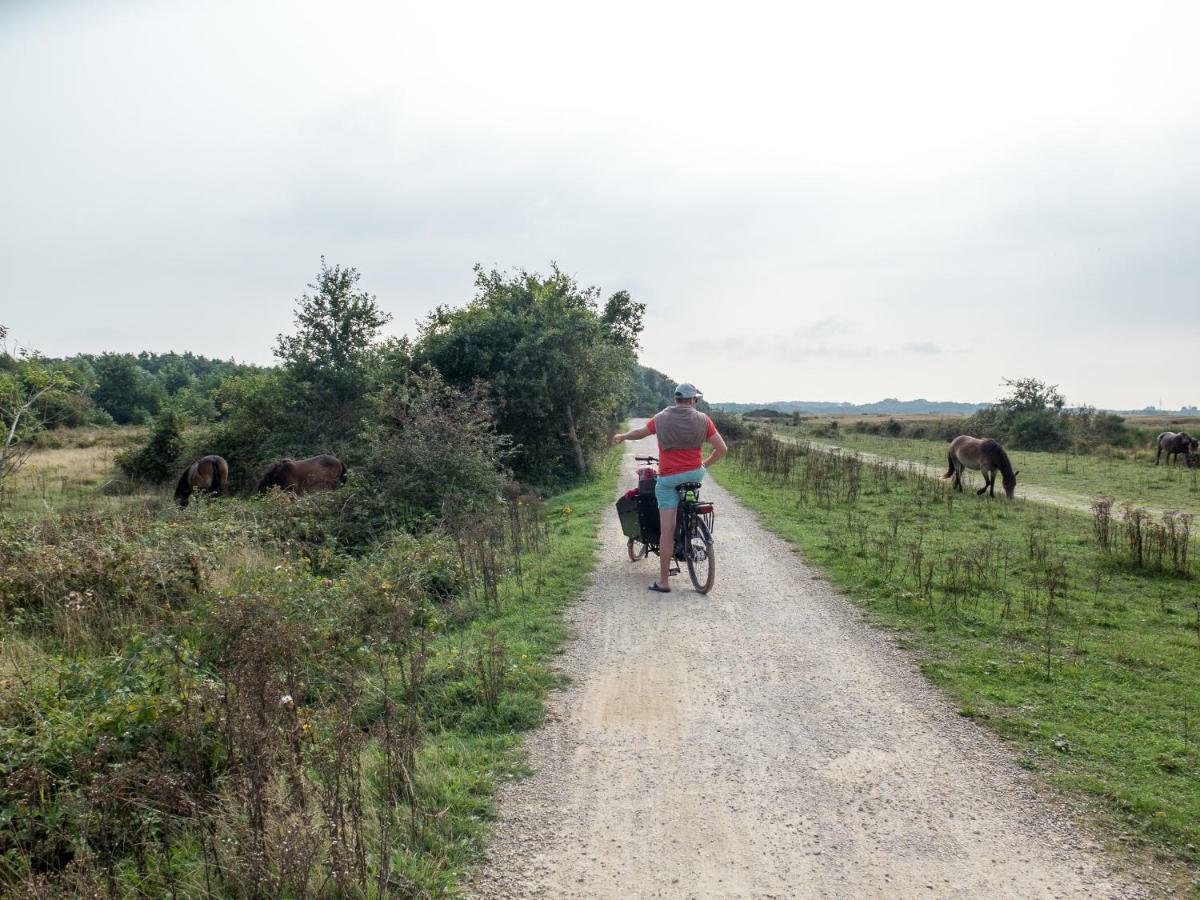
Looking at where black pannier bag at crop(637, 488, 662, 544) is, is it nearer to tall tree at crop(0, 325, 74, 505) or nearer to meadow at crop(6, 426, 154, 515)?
tall tree at crop(0, 325, 74, 505)

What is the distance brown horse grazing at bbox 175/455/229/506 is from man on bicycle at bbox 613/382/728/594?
580 inches

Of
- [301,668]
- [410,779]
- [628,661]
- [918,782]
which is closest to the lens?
A: [410,779]

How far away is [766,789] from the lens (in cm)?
359

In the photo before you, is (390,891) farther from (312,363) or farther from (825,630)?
(312,363)

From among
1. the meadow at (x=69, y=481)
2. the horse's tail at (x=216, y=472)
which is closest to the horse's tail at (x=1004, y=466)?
the horse's tail at (x=216, y=472)

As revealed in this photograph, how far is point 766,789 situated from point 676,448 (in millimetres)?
3981

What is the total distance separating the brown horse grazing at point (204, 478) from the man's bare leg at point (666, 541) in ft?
48.0

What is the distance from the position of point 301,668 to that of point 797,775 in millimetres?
3113

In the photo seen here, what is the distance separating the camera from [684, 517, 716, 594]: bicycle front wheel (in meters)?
7.33

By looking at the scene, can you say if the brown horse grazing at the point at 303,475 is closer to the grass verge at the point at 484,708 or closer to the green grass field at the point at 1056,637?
the grass verge at the point at 484,708

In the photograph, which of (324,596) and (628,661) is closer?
(628,661)

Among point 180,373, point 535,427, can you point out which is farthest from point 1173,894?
point 180,373

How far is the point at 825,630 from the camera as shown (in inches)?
248

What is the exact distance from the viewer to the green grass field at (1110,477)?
1642cm
